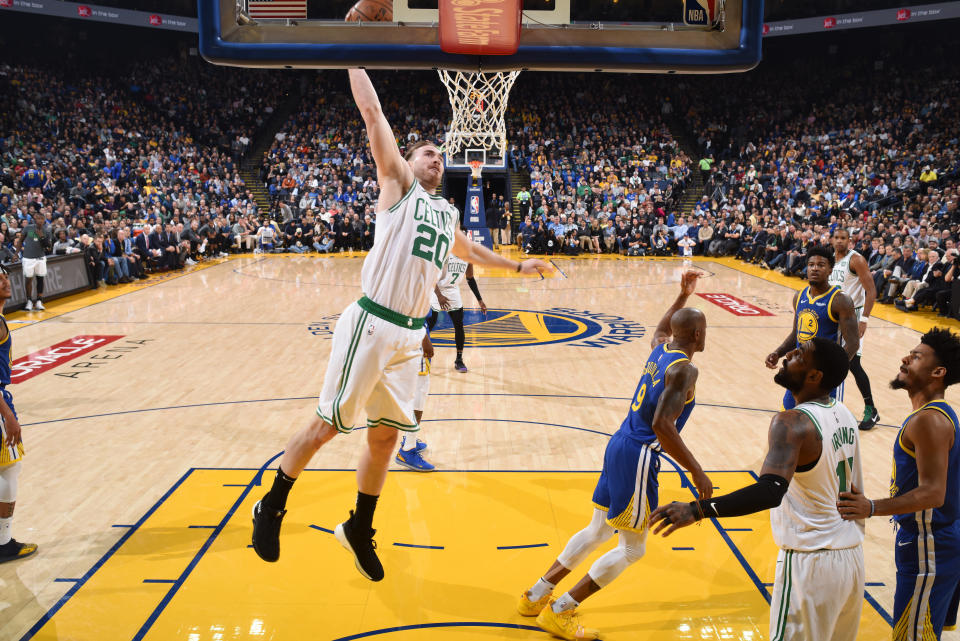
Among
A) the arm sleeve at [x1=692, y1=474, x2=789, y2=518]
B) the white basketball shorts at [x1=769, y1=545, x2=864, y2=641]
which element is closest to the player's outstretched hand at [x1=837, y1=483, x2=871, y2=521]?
the white basketball shorts at [x1=769, y1=545, x2=864, y2=641]

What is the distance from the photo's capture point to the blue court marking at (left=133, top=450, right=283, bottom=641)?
3.90 meters

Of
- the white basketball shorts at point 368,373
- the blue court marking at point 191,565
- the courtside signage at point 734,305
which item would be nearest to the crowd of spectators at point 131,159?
the blue court marking at point 191,565

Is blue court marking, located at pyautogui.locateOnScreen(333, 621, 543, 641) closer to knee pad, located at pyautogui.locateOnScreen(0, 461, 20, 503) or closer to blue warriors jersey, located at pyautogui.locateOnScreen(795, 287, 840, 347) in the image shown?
knee pad, located at pyautogui.locateOnScreen(0, 461, 20, 503)

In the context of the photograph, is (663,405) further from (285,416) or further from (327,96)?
(327,96)

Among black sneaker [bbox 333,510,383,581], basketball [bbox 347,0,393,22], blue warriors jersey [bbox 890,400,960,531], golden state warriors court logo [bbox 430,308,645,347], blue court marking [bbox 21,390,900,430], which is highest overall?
basketball [bbox 347,0,393,22]

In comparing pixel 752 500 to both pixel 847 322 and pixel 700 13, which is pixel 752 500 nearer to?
pixel 700 13

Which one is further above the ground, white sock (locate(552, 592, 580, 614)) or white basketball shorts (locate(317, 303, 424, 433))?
white basketball shorts (locate(317, 303, 424, 433))

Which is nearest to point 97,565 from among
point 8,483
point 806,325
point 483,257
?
point 8,483

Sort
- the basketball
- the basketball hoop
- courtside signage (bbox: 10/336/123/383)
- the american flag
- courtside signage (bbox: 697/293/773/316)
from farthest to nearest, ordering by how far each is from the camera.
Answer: the basketball hoop → courtside signage (bbox: 697/293/773/316) → courtside signage (bbox: 10/336/123/383) → the american flag → the basketball

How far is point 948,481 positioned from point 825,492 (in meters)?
0.80

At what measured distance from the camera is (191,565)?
14.8ft

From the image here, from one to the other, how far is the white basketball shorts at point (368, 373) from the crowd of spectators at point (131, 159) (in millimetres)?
13914

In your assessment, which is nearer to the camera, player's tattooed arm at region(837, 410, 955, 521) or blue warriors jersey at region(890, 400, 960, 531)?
player's tattooed arm at region(837, 410, 955, 521)

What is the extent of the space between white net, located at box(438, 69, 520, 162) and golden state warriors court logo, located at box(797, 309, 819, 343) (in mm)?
11183
